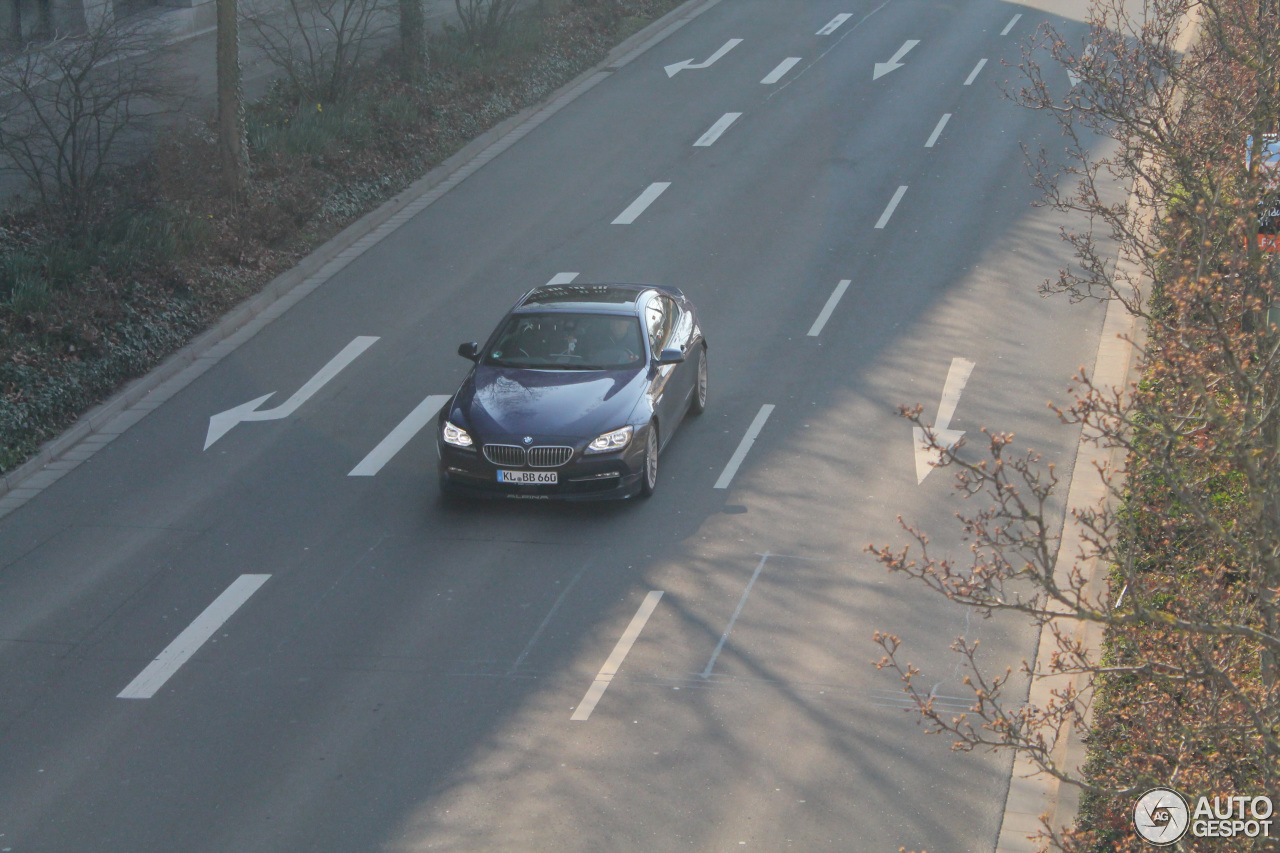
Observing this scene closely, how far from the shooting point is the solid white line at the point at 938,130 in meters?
25.0

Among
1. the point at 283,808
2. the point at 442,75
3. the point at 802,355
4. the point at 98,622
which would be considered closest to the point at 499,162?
the point at 442,75

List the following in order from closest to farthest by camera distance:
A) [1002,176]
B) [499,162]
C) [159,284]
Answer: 1. [159,284]
2. [1002,176]
3. [499,162]

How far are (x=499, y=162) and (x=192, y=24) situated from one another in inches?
487

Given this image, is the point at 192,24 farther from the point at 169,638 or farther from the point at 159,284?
the point at 169,638

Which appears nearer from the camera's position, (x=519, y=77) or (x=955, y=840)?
(x=955, y=840)

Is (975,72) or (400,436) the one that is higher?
(975,72)

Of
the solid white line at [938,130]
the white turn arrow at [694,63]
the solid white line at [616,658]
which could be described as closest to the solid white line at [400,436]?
the solid white line at [616,658]

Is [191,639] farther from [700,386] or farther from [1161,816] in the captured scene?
[1161,816]

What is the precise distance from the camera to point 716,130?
26062 millimetres

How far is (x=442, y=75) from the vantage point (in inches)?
1073

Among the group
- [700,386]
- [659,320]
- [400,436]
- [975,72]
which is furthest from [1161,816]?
[975,72]

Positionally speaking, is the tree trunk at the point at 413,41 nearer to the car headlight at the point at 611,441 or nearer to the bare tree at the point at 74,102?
the bare tree at the point at 74,102

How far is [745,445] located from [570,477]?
8.20 ft

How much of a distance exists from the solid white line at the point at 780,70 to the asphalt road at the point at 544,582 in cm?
779
